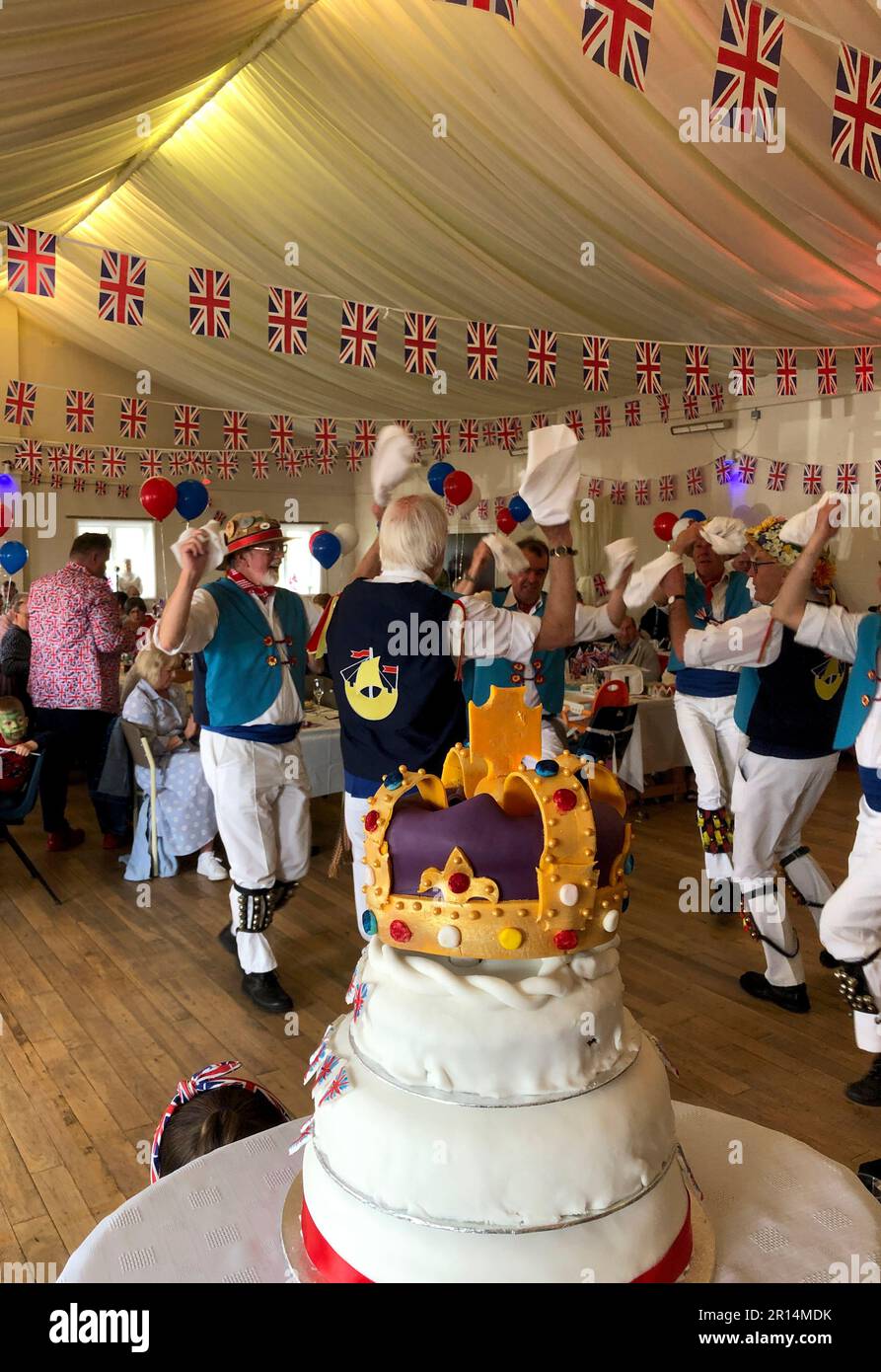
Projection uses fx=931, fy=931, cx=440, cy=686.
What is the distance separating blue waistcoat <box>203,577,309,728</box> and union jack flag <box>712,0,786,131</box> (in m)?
2.26

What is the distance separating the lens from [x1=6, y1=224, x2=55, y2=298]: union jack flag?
4.30 m

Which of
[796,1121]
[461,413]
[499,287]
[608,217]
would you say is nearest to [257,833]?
[796,1121]

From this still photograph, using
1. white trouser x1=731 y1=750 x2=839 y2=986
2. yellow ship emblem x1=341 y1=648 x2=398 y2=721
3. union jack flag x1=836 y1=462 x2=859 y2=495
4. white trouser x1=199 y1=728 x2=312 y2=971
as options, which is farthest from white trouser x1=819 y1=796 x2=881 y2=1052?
union jack flag x1=836 y1=462 x2=859 y2=495

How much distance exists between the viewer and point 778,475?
958cm

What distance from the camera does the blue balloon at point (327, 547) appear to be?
438 cm

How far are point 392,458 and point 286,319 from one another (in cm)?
350

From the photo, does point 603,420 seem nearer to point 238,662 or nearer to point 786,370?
point 786,370

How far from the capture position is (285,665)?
A: 326 centimetres

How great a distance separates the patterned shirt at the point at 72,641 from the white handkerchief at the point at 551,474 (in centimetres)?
427

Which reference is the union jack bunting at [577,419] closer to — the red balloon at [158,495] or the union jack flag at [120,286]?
the union jack flag at [120,286]

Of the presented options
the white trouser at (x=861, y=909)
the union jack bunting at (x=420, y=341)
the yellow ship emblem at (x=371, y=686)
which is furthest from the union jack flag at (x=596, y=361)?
the white trouser at (x=861, y=909)

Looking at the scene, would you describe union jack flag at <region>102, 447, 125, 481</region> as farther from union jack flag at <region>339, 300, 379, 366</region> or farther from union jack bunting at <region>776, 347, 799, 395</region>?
union jack bunting at <region>776, 347, 799, 395</region>
